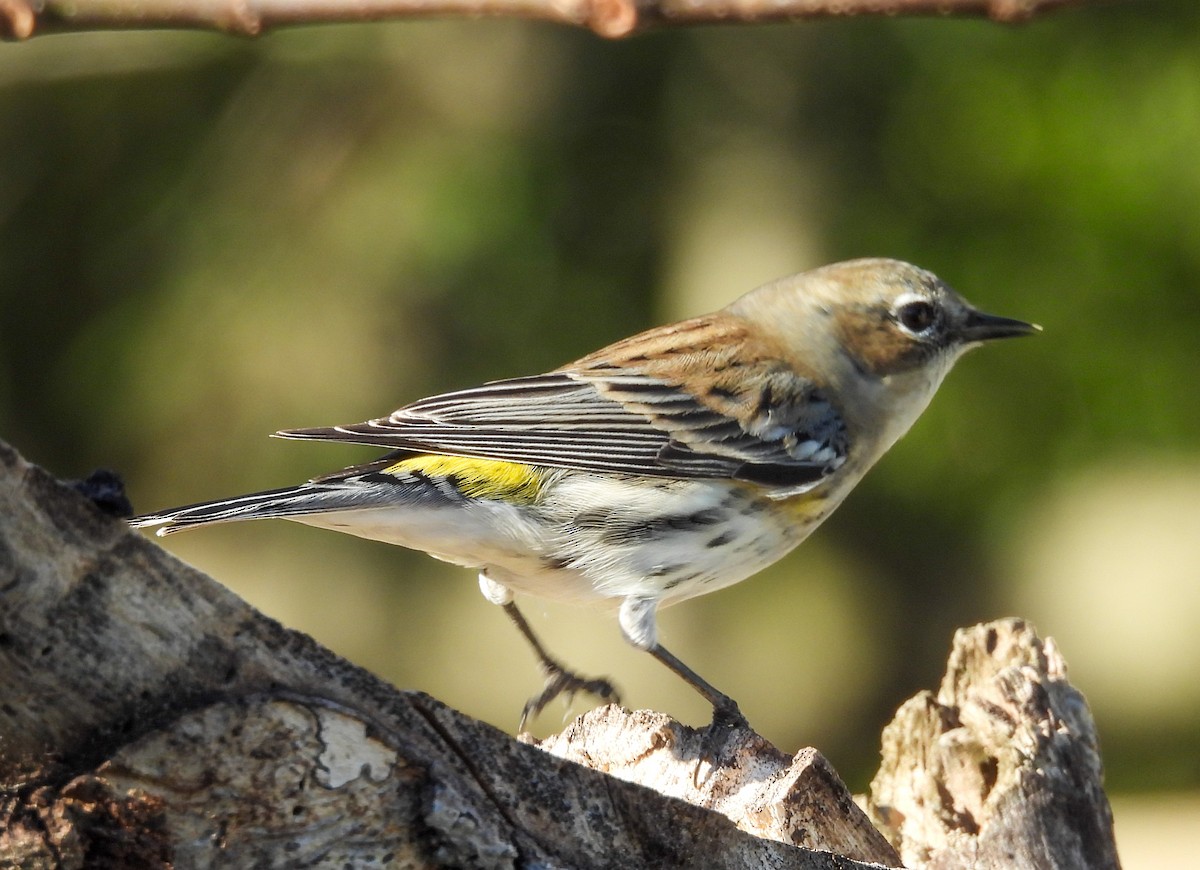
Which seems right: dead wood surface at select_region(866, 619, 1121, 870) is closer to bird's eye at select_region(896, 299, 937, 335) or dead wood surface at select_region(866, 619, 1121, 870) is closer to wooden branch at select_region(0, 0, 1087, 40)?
bird's eye at select_region(896, 299, 937, 335)

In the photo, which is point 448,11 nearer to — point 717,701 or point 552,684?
point 717,701

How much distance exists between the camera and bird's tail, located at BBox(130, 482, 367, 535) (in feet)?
11.1

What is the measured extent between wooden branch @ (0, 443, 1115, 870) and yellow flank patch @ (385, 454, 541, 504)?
173cm

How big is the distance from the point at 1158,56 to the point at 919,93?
125 cm

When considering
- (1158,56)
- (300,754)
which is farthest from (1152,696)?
(300,754)

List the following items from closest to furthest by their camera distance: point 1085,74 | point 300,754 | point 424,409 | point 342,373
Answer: point 300,754 → point 424,409 → point 1085,74 → point 342,373

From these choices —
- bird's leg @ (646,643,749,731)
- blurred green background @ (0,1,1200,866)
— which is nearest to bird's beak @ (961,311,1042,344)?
bird's leg @ (646,643,749,731)

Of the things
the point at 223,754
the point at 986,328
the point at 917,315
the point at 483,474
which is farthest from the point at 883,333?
the point at 223,754

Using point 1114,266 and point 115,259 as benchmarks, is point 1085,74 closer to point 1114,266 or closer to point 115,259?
point 1114,266

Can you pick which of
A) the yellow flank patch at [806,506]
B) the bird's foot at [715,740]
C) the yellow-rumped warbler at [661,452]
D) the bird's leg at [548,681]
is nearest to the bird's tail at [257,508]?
the yellow-rumped warbler at [661,452]

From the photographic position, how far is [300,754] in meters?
2.23

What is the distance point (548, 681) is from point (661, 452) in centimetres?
80

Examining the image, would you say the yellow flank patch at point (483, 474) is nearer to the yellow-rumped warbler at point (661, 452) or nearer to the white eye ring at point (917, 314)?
the yellow-rumped warbler at point (661, 452)

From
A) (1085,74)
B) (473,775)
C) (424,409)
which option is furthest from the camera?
(1085,74)
